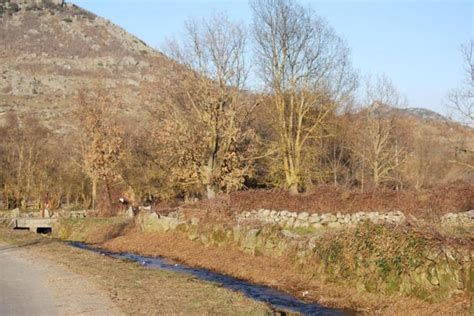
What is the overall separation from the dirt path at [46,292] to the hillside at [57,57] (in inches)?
2399

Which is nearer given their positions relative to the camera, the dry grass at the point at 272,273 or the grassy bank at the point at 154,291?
the grassy bank at the point at 154,291

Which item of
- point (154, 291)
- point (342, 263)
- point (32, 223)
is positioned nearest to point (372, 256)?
point (342, 263)

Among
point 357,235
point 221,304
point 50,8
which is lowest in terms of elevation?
point 221,304

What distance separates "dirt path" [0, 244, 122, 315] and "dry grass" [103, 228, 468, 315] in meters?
5.87

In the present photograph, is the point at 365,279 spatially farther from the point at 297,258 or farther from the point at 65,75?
the point at 65,75

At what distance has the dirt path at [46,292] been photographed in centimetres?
1136

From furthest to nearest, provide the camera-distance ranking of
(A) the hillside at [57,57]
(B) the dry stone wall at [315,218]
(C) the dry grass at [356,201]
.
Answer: (A) the hillside at [57,57] < (C) the dry grass at [356,201] < (B) the dry stone wall at [315,218]

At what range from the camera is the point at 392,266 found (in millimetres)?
14648

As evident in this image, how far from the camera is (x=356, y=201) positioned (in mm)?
27156

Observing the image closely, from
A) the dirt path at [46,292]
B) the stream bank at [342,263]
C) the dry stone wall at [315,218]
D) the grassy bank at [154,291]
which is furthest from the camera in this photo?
the dry stone wall at [315,218]

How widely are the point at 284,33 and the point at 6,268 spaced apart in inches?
1004

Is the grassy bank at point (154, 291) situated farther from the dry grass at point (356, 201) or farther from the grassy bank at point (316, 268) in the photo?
the dry grass at point (356, 201)

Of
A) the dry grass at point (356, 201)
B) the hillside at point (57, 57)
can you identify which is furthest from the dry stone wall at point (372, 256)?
the hillside at point (57, 57)

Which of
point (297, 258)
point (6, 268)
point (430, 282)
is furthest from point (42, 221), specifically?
point (430, 282)
